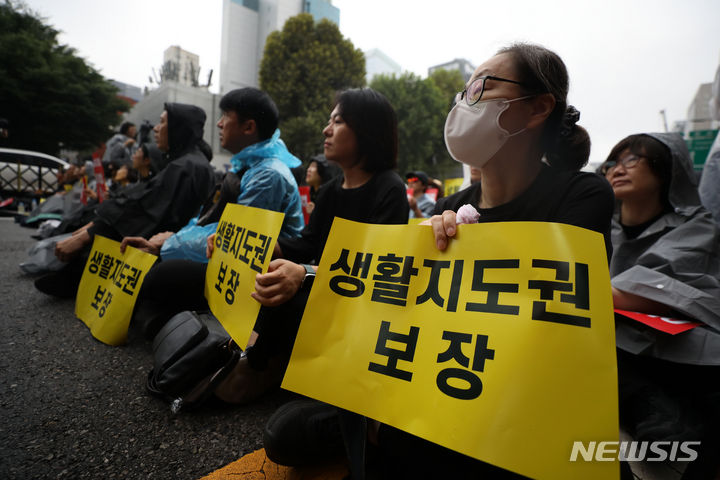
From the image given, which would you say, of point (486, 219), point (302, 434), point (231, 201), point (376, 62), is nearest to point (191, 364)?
point (302, 434)

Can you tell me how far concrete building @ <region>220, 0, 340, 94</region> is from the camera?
32.8 meters

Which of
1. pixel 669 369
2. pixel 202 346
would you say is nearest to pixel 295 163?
pixel 202 346

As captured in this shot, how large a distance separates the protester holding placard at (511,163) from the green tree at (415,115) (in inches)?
757

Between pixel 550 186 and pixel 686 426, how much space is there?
1.02 m

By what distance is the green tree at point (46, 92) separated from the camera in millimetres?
18969

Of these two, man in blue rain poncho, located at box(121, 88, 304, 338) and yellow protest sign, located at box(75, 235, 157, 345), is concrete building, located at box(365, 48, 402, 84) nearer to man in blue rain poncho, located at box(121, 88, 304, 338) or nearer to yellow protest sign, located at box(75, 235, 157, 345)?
man in blue rain poncho, located at box(121, 88, 304, 338)

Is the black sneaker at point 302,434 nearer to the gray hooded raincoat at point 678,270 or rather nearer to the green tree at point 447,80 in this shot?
the gray hooded raincoat at point 678,270

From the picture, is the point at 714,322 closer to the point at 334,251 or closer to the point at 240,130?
the point at 334,251

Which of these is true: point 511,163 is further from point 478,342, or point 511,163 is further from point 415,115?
point 415,115

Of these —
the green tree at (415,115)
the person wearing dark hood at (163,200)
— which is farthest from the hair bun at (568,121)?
the green tree at (415,115)

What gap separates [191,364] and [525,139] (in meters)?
1.61

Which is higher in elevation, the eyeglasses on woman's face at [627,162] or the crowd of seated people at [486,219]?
the eyeglasses on woman's face at [627,162]

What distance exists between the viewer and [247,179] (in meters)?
2.34

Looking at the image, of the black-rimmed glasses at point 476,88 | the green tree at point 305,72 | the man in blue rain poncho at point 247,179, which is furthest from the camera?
the green tree at point 305,72
